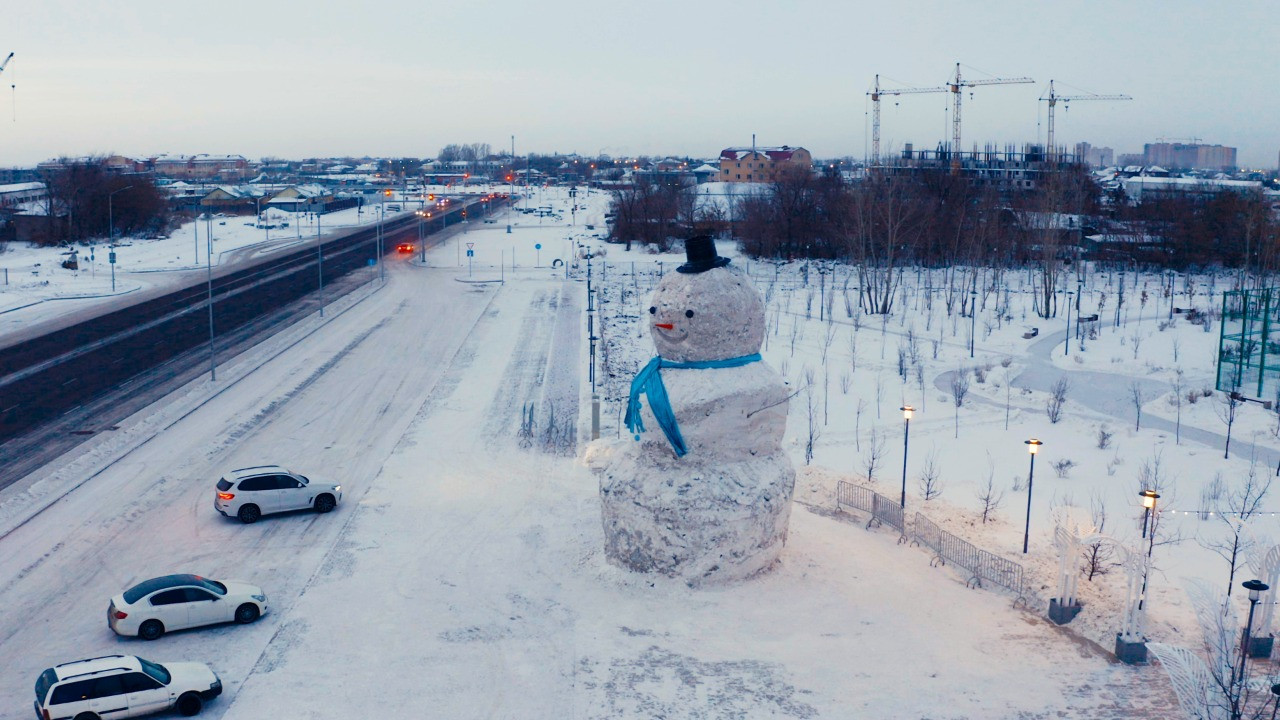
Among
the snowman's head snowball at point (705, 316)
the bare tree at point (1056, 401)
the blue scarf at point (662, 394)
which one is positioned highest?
the snowman's head snowball at point (705, 316)

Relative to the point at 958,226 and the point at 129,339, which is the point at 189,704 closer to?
the point at 129,339

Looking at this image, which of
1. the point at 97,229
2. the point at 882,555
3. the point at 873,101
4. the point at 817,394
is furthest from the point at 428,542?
the point at 873,101

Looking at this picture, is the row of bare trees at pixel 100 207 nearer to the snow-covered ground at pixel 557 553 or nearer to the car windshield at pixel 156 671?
the snow-covered ground at pixel 557 553

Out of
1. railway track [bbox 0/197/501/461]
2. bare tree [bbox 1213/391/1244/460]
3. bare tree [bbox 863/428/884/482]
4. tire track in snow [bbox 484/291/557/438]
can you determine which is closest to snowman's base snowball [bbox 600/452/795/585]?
bare tree [bbox 863/428/884/482]

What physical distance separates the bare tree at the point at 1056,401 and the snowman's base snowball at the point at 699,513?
16.2 m

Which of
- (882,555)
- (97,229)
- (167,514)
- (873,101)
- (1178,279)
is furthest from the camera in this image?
(873,101)

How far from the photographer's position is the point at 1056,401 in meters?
32.0

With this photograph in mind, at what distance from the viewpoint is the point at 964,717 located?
46.4 feet

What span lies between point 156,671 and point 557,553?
23.6ft

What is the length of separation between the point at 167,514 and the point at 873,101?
134 meters

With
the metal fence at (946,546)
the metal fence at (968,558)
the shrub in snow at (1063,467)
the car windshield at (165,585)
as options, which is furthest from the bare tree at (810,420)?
the car windshield at (165,585)

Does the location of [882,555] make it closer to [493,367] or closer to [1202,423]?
[1202,423]

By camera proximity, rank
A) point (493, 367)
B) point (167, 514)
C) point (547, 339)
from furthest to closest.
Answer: point (547, 339), point (493, 367), point (167, 514)

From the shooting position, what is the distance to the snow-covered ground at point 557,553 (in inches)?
592
